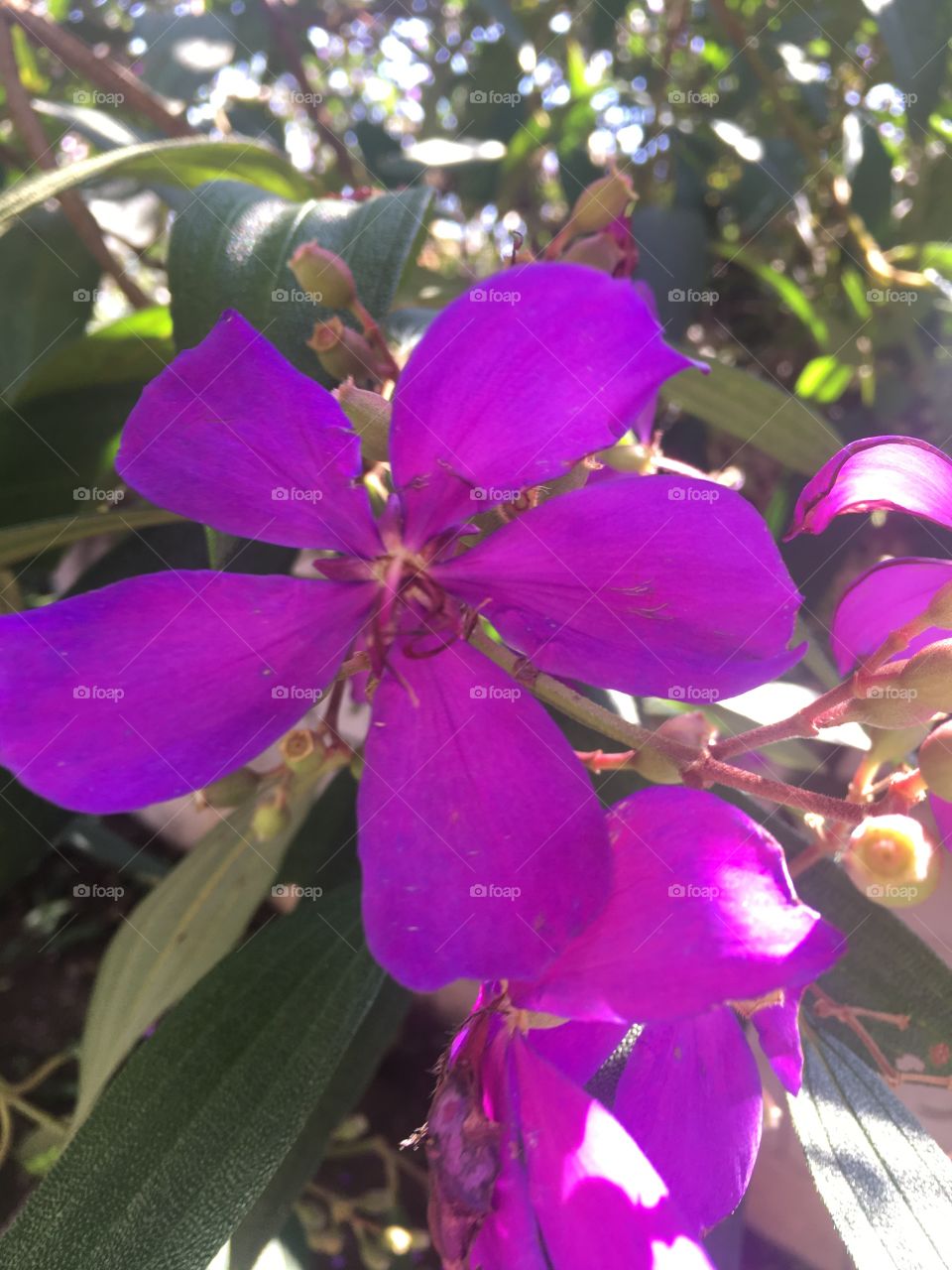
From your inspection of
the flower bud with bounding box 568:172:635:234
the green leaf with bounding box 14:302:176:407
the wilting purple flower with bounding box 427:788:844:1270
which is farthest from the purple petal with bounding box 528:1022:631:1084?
the green leaf with bounding box 14:302:176:407

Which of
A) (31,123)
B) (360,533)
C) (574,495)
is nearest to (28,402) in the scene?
(31,123)

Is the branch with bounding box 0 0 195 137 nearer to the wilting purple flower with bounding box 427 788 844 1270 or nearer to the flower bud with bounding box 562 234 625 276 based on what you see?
the flower bud with bounding box 562 234 625 276

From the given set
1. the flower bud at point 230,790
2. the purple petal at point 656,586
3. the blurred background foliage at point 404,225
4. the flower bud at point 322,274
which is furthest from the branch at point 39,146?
the purple petal at point 656,586

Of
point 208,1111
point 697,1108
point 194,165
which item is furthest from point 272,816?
point 194,165

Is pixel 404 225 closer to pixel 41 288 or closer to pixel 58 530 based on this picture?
pixel 58 530

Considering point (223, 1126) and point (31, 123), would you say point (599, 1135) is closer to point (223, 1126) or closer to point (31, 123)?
point (223, 1126)
